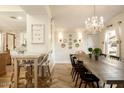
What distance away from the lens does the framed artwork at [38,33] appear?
6.20m

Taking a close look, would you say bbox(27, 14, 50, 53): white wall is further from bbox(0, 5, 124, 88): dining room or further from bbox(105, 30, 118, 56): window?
bbox(105, 30, 118, 56): window

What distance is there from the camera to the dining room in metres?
4.52

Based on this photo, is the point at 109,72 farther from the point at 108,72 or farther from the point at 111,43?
the point at 111,43

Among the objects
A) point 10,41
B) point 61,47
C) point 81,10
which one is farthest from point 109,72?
point 10,41

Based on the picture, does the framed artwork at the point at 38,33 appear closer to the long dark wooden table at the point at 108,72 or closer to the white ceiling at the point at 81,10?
the white ceiling at the point at 81,10

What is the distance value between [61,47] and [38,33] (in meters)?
6.19

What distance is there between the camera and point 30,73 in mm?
5059

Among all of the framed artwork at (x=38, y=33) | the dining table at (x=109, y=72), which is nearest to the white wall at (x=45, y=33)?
the framed artwork at (x=38, y=33)

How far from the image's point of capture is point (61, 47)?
12.3 meters

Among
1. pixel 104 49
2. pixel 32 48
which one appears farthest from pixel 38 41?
pixel 104 49

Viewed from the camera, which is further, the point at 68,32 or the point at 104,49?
the point at 68,32
